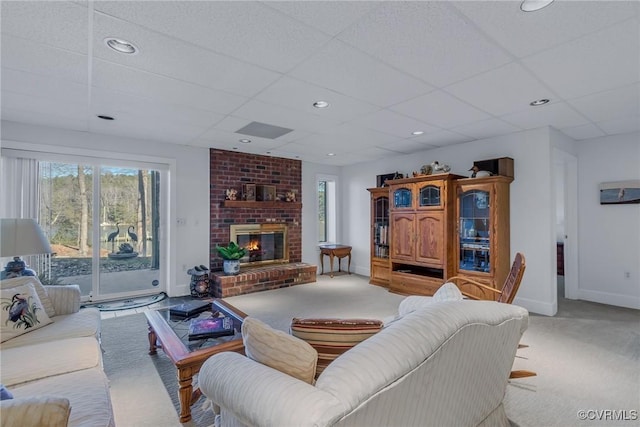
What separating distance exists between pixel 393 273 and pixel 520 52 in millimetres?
3692

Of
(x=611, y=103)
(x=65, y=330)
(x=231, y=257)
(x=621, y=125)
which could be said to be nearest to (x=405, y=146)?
(x=611, y=103)

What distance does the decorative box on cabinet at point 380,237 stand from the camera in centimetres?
557

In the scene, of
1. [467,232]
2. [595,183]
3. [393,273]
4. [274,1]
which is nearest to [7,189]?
[274,1]

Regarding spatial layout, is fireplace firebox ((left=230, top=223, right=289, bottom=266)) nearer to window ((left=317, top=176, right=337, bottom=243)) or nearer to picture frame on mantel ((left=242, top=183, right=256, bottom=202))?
picture frame on mantel ((left=242, top=183, right=256, bottom=202))

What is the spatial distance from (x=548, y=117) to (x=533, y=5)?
7.90ft

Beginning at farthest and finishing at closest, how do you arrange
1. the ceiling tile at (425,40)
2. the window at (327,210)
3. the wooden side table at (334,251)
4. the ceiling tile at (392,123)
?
the window at (327,210) → the wooden side table at (334,251) → the ceiling tile at (392,123) → the ceiling tile at (425,40)

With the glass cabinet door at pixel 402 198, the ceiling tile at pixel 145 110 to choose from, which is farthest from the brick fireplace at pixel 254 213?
the glass cabinet door at pixel 402 198

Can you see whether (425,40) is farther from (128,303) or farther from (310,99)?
(128,303)

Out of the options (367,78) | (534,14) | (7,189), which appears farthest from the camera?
(7,189)

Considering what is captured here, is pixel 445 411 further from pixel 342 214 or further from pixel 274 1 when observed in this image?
pixel 342 214

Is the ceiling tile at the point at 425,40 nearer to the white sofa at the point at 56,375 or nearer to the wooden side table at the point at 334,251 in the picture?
the white sofa at the point at 56,375

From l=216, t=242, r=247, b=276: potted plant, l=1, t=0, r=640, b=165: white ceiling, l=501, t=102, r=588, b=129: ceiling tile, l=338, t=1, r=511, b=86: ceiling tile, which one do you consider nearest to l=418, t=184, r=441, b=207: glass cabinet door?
l=1, t=0, r=640, b=165: white ceiling

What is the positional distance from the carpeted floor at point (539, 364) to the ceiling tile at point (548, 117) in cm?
238

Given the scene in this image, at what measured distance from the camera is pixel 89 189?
434 cm
